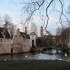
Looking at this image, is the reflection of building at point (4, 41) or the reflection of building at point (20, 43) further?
the reflection of building at point (20, 43)

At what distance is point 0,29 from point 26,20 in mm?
57991

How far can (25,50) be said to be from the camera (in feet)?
301

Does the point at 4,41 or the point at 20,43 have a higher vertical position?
the point at 4,41

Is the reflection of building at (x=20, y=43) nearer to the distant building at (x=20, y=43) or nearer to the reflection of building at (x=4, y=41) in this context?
the distant building at (x=20, y=43)

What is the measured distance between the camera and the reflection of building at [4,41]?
2906 inches

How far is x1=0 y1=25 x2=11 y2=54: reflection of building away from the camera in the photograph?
7381 cm

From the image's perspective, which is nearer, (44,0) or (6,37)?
(44,0)

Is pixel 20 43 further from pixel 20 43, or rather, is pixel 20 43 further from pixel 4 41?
pixel 4 41

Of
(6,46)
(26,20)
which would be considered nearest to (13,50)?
(6,46)

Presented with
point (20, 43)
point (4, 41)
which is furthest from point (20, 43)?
point (4, 41)

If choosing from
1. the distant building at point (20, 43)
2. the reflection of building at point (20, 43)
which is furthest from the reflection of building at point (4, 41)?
the reflection of building at point (20, 43)

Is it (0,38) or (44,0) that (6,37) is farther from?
(44,0)

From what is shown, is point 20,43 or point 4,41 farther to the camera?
point 20,43

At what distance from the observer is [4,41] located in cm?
7494
